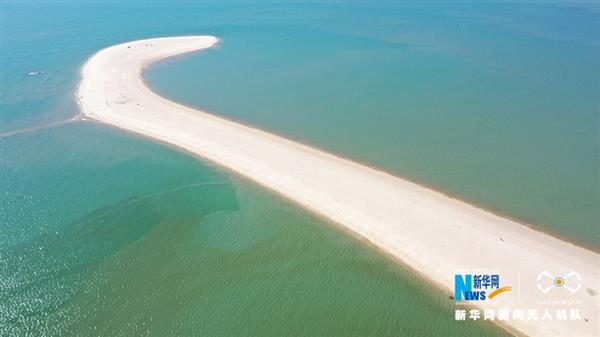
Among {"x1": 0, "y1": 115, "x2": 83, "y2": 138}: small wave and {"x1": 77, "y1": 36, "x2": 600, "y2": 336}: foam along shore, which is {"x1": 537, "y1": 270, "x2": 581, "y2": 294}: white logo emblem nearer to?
{"x1": 77, "y1": 36, "x2": 600, "y2": 336}: foam along shore

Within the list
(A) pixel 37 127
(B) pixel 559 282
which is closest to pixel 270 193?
(B) pixel 559 282

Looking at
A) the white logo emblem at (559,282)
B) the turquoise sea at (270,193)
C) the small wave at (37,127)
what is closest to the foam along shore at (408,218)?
the white logo emblem at (559,282)

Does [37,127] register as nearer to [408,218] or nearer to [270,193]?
[270,193]

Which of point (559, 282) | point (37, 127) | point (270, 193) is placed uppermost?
point (37, 127)

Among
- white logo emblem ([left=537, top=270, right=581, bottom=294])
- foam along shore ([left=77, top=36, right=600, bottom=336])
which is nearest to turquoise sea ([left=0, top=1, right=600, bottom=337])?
foam along shore ([left=77, top=36, right=600, bottom=336])

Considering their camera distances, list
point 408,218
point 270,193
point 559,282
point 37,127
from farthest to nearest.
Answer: point 37,127, point 270,193, point 408,218, point 559,282

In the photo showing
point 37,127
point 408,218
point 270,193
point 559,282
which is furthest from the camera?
point 37,127
